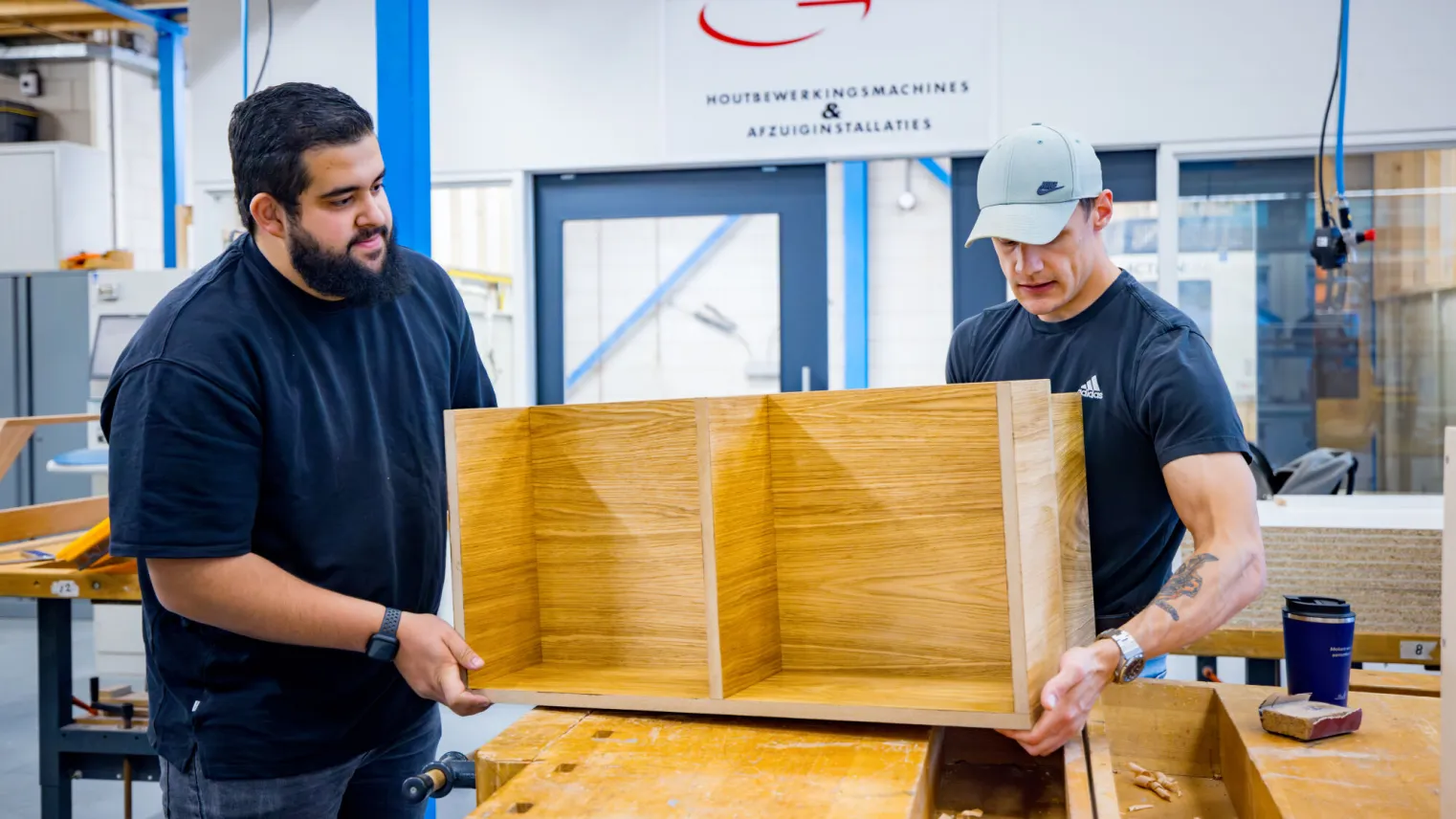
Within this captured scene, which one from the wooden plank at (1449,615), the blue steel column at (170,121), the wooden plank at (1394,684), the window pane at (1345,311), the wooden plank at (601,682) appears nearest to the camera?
the wooden plank at (1449,615)

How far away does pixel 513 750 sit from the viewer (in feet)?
3.80

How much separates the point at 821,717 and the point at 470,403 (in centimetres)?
81

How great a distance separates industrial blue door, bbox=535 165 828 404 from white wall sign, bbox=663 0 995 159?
195mm

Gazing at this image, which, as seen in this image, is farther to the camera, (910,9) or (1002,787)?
(910,9)

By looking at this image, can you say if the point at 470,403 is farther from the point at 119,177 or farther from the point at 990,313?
the point at 119,177

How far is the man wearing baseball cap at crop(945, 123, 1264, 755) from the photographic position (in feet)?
4.54

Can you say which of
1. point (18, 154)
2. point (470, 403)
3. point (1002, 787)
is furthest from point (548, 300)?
point (18, 154)

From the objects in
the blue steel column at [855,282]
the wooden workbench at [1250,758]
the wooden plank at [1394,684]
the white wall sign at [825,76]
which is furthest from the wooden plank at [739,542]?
the blue steel column at [855,282]

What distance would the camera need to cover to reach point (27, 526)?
3.07m

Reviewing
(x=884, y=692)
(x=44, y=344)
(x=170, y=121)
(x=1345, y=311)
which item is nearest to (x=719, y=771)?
(x=884, y=692)

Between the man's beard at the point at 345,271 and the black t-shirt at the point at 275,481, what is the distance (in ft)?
0.12

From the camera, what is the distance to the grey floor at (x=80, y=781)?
130 inches

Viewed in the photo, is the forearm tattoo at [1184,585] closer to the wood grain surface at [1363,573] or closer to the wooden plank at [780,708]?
the wooden plank at [780,708]

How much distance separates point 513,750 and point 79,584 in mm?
1825
